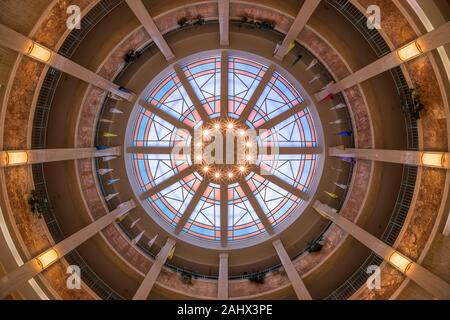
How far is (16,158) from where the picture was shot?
11.6m

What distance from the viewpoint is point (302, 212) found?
1638 cm

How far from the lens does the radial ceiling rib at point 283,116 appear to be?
16.2 meters

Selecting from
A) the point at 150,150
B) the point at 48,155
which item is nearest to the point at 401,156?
the point at 150,150

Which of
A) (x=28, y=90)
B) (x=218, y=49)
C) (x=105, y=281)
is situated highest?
(x=218, y=49)

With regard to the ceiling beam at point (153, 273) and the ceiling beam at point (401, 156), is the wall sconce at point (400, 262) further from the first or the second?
the ceiling beam at point (153, 273)

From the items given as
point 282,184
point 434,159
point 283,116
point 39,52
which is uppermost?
point 39,52

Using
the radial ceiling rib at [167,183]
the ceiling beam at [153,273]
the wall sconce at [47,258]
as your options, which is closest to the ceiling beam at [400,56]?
the radial ceiling rib at [167,183]

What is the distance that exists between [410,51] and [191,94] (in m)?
9.59

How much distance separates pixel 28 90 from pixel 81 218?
6.12 meters

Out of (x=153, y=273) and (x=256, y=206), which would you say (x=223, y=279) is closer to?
(x=153, y=273)

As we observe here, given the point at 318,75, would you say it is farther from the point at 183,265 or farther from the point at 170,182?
the point at 183,265

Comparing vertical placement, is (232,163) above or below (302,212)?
above

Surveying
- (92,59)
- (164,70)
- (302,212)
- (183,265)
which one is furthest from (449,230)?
(92,59)

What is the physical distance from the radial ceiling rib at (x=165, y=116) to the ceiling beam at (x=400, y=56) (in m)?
Answer: 7.25
